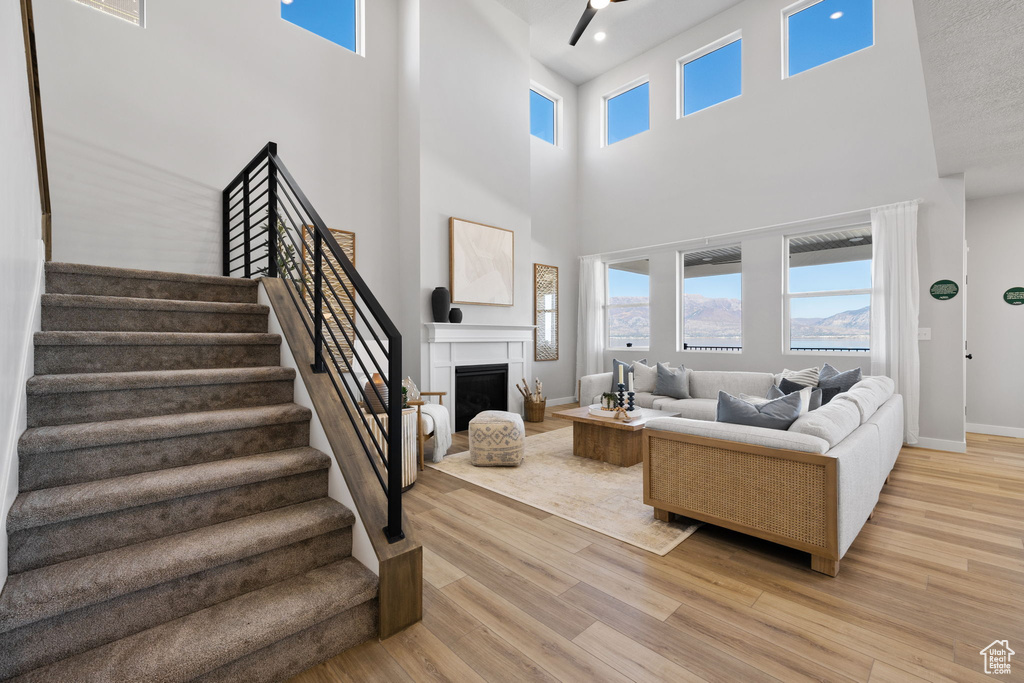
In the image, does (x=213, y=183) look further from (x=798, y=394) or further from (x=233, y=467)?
(x=798, y=394)

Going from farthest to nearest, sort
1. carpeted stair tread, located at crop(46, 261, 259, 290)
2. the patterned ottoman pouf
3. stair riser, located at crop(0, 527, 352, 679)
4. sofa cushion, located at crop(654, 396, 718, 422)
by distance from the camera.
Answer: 1. sofa cushion, located at crop(654, 396, 718, 422)
2. the patterned ottoman pouf
3. carpeted stair tread, located at crop(46, 261, 259, 290)
4. stair riser, located at crop(0, 527, 352, 679)

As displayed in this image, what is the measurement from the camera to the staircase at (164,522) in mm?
1297

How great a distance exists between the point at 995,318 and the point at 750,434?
195 inches

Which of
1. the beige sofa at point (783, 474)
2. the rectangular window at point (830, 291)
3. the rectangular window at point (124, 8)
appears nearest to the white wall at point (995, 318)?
the rectangular window at point (830, 291)

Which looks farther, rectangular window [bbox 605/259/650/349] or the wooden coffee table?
rectangular window [bbox 605/259/650/349]

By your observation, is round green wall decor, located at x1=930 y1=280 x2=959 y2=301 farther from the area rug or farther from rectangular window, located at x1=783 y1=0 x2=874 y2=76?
the area rug

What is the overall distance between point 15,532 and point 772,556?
Result: 3.06m

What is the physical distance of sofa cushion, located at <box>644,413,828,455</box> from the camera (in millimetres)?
2170

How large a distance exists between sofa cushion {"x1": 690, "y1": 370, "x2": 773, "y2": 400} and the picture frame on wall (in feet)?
8.56

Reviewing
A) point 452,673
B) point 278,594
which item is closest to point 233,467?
point 278,594

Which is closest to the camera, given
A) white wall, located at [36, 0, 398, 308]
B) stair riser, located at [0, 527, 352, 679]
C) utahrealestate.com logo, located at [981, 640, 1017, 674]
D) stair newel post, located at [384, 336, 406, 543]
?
stair riser, located at [0, 527, 352, 679]

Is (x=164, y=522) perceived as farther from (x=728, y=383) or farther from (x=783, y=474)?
(x=728, y=383)

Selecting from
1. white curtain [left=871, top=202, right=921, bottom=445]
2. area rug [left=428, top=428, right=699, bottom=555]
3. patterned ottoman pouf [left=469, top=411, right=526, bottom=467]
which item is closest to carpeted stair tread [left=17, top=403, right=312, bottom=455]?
area rug [left=428, top=428, right=699, bottom=555]

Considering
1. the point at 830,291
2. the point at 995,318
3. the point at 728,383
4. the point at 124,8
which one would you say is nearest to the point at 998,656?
the point at 728,383
